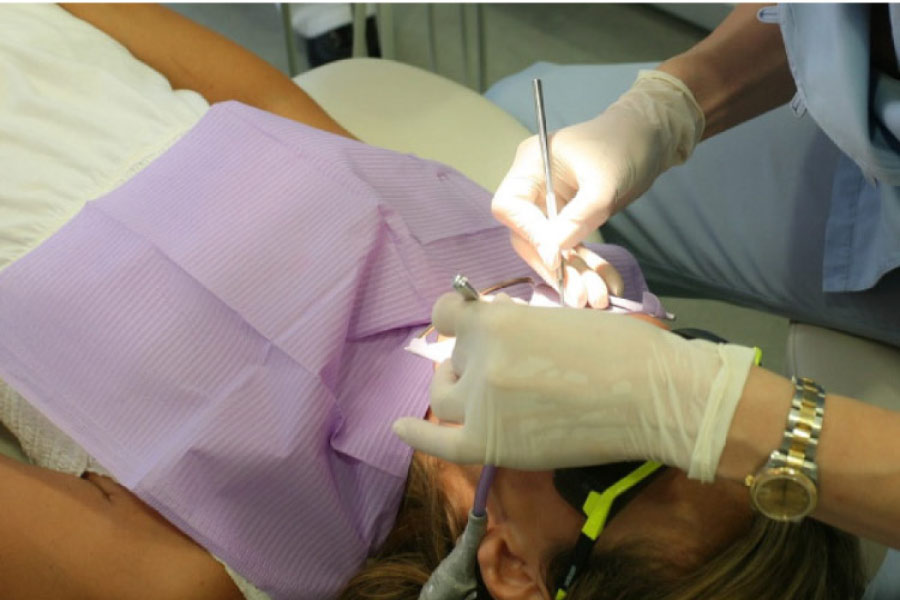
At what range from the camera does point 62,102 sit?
133 cm

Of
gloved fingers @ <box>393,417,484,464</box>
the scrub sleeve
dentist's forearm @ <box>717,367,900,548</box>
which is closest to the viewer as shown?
dentist's forearm @ <box>717,367,900,548</box>

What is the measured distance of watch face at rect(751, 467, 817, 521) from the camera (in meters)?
0.80

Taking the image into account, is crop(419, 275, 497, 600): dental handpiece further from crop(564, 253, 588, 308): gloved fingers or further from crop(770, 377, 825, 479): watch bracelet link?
crop(770, 377, 825, 479): watch bracelet link

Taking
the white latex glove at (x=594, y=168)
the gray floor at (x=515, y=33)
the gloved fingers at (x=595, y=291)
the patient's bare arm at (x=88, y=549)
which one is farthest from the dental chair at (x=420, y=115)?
the gray floor at (x=515, y=33)

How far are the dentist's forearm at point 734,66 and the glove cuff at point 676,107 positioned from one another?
0.02m

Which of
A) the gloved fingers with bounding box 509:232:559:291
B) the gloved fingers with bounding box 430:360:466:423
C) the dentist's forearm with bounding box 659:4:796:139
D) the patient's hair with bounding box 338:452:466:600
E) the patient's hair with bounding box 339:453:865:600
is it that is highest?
the dentist's forearm with bounding box 659:4:796:139

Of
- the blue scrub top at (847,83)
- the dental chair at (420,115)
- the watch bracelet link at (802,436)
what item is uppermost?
the blue scrub top at (847,83)

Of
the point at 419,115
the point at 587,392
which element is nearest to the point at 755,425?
the point at 587,392

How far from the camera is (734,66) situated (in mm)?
1299

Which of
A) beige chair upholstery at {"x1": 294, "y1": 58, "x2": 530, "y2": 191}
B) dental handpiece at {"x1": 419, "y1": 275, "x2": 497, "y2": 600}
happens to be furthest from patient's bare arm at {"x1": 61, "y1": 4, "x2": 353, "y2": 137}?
dental handpiece at {"x1": 419, "y1": 275, "x2": 497, "y2": 600}

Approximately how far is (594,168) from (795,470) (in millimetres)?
510

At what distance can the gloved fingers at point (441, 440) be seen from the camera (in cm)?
90

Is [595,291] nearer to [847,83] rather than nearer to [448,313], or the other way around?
[448,313]

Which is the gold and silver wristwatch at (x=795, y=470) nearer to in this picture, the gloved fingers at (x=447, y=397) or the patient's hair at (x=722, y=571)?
the patient's hair at (x=722, y=571)
